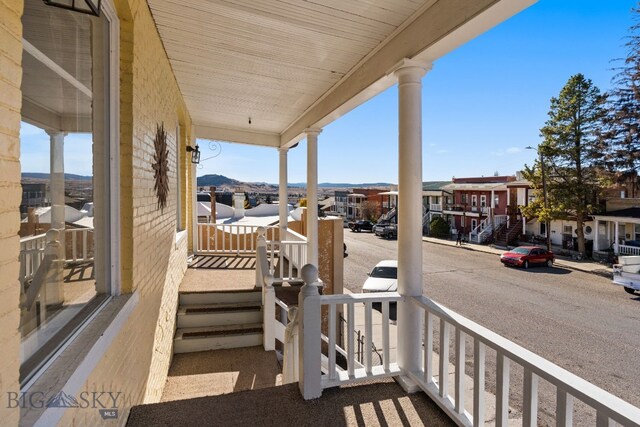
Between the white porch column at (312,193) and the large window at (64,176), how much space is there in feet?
10.7

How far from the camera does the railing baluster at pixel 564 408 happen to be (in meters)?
1.36

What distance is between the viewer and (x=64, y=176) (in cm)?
142

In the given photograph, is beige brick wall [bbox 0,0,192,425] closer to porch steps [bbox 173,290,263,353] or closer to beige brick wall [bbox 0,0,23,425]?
beige brick wall [bbox 0,0,23,425]

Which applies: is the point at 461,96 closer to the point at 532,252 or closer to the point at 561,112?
the point at 561,112

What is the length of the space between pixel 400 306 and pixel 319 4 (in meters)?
2.29

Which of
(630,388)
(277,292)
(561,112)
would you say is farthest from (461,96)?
(277,292)

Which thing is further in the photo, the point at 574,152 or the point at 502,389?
the point at 574,152

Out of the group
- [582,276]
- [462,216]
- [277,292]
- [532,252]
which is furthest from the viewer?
[462,216]

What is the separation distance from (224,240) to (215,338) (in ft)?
11.3

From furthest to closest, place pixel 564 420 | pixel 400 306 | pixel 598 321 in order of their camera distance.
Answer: pixel 598 321 < pixel 400 306 < pixel 564 420

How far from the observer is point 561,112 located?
16297 mm

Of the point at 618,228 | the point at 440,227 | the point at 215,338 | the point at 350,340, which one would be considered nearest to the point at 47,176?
the point at 350,340

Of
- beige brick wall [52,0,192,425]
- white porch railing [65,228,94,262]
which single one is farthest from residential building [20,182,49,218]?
beige brick wall [52,0,192,425]

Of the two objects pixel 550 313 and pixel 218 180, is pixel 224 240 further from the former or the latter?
pixel 218 180
